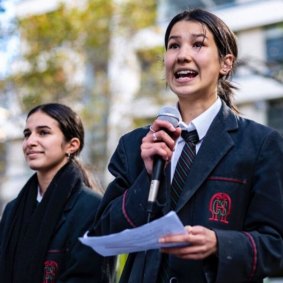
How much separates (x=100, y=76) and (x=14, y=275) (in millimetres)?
13954

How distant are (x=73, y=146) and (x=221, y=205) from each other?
1643mm

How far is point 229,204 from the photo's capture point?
238 cm

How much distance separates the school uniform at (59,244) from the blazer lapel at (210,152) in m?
1.09

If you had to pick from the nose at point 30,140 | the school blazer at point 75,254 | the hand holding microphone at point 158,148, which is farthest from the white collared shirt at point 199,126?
the nose at point 30,140

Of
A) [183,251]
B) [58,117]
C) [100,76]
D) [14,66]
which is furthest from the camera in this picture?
[100,76]

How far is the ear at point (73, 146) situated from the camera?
385 cm

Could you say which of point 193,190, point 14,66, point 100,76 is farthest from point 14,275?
point 100,76

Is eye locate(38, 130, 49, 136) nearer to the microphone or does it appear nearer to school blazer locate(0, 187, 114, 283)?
school blazer locate(0, 187, 114, 283)

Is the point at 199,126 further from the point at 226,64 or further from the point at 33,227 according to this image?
the point at 33,227

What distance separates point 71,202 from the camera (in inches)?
144

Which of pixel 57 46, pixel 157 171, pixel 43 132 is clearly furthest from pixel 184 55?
pixel 57 46

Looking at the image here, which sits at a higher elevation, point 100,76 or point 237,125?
point 100,76

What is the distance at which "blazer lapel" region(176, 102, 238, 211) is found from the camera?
2385 mm

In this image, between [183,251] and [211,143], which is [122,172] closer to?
[211,143]
